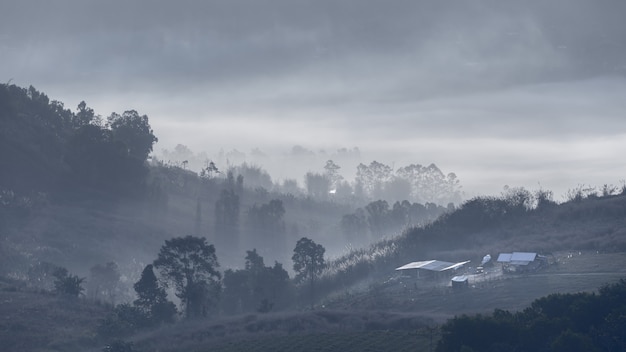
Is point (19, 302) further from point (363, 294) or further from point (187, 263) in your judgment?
point (363, 294)

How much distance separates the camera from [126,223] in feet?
431

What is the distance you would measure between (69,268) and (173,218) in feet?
101

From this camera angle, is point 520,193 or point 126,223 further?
point 126,223

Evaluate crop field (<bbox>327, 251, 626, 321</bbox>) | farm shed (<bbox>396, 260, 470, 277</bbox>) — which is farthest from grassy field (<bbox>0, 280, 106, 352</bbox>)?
farm shed (<bbox>396, 260, 470, 277</bbox>)

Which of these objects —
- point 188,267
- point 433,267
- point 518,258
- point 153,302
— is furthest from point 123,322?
point 518,258

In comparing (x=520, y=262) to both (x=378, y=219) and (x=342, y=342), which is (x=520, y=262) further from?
(x=378, y=219)

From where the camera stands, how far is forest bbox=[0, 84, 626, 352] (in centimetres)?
6316

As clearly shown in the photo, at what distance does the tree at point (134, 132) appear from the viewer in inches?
5778

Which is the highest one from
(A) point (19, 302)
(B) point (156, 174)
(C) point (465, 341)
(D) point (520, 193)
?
(B) point (156, 174)

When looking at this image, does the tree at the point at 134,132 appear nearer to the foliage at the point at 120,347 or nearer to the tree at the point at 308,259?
the tree at the point at 308,259

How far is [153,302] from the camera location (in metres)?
83.1

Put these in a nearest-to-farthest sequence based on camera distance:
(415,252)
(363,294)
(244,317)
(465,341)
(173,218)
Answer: (465,341)
(244,317)
(363,294)
(415,252)
(173,218)

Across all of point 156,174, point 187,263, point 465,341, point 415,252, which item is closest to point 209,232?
point 156,174

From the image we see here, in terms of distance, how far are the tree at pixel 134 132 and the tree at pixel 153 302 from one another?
61.5 m
